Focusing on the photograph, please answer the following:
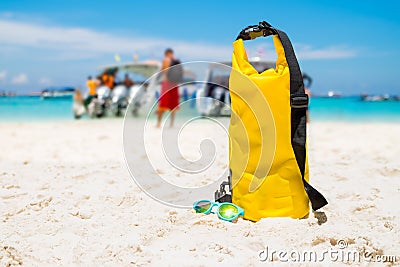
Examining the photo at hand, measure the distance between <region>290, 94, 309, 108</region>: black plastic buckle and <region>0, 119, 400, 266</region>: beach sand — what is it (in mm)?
614

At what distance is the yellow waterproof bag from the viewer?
2064mm

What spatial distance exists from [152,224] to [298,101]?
103 centimetres

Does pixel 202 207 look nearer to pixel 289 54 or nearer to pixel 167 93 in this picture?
pixel 289 54

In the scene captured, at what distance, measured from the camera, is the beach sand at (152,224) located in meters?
1.75

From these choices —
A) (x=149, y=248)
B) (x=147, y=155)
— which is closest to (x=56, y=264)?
(x=149, y=248)

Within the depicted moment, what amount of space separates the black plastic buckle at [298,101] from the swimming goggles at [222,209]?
2.14ft

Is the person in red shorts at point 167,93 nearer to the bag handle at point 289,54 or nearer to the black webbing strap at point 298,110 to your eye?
the bag handle at point 289,54

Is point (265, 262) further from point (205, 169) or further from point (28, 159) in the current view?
point (28, 159)

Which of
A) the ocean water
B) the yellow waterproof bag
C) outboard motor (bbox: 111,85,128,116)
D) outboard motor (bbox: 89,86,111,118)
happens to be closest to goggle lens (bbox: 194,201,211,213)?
the yellow waterproof bag

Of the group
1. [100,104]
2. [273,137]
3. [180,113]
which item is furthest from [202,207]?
[100,104]

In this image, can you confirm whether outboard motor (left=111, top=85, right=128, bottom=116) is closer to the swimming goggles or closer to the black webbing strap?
the swimming goggles

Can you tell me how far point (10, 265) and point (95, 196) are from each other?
1.06 m

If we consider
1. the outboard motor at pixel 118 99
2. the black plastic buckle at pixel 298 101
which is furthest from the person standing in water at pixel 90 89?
the black plastic buckle at pixel 298 101

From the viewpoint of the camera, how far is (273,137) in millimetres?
2072
